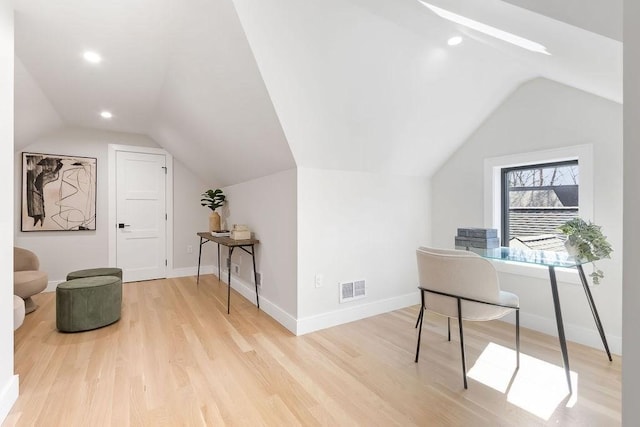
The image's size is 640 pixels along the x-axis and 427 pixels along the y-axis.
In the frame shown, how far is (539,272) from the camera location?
104 inches

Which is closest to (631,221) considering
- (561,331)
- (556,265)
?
(556,265)

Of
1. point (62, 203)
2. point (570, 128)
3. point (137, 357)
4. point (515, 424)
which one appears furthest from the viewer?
point (62, 203)

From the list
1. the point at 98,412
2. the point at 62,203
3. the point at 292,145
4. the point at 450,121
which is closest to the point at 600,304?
the point at 450,121

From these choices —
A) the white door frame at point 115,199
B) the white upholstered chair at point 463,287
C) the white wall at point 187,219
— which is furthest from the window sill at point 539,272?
the white door frame at point 115,199

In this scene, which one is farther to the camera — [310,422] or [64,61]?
[64,61]

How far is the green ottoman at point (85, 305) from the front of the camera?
2588 millimetres

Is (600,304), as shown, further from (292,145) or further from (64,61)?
(64,61)

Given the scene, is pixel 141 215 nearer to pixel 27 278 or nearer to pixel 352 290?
pixel 27 278

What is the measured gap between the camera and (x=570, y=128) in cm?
241

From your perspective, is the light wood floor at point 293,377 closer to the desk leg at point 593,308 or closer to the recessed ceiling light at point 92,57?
the desk leg at point 593,308

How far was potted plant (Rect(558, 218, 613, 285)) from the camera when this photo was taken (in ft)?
6.26

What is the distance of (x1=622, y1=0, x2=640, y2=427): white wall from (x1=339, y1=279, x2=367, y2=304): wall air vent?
2.42 meters

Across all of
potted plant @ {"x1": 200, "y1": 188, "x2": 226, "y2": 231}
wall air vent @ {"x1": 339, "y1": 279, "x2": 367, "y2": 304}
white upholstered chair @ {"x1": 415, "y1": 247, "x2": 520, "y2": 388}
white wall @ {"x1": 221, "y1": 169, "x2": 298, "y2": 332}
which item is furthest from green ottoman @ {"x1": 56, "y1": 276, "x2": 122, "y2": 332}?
white upholstered chair @ {"x1": 415, "y1": 247, "x2": 520, "y2": 388}

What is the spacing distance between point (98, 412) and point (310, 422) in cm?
118
